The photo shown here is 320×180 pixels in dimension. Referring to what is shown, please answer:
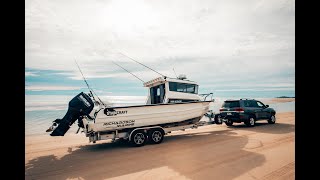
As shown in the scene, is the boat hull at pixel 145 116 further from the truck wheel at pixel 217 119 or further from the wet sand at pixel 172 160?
the truck wheel at pixel 217 119

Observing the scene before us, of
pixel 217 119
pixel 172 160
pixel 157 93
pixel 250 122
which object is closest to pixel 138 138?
pixel 172 160

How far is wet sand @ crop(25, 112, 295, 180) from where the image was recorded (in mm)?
6309

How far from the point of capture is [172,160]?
7.62m

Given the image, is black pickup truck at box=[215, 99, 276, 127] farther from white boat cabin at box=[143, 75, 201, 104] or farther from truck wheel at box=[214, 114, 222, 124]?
white boat cabin at box=[143, 75, 201, 104]

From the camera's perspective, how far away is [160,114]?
1064 cm

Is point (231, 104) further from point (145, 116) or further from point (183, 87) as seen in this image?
point (145, 116)

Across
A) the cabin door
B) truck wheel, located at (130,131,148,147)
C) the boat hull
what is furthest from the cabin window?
truck wheel, located at (130,131,148,147)

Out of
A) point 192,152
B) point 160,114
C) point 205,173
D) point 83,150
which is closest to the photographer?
point 205,173
